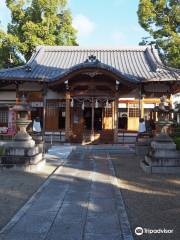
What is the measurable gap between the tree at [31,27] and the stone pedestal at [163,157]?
2080 centimetres

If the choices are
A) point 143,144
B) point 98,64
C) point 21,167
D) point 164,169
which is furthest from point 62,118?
point 164,169

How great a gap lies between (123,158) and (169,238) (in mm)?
10797

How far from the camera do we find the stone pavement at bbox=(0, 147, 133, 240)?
18.9 feet

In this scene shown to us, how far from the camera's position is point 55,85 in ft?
72.0

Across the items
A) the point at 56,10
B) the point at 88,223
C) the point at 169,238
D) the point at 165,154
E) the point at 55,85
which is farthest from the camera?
the point at 56,10

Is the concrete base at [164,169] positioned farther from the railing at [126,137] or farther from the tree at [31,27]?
the tree at [31,27]

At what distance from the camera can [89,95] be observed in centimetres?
2208

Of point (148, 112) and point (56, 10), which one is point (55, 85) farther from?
point (56, 10)

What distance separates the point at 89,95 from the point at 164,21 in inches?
372

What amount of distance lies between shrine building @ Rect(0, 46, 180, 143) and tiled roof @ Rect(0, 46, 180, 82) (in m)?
0.06

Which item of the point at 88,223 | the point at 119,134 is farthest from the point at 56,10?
the point at 88,223

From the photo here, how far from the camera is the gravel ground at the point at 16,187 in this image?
23.9 feet

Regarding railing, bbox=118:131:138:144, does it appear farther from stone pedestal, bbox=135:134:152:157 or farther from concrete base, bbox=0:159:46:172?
concrete base, bbox=0:159:46:172

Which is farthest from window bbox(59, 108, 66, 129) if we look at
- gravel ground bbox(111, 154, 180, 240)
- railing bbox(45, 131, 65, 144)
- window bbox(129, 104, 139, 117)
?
gravel ground bbox(111, 154, 180, 240)
